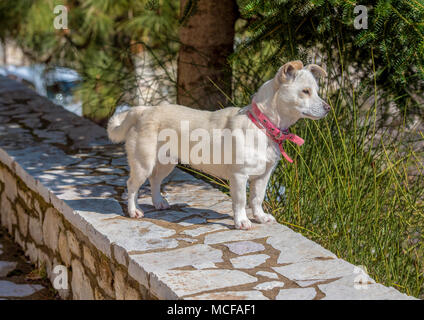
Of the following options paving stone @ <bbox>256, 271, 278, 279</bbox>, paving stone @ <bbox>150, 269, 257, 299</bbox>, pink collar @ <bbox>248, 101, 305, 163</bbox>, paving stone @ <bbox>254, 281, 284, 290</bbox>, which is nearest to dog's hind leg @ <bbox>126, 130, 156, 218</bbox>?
pink collar @ <bbox>248, 101, 305, 163</bbox>

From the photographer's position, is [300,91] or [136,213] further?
[136,213]

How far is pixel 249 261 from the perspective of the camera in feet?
11.9

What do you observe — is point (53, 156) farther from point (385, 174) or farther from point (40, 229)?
point (385, 174)

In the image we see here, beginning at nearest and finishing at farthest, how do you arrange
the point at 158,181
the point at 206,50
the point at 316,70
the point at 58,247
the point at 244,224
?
the point at 316,70 < the point at 244,224 < the point at 158,181 < the point at 58,247 < the point at 206,50

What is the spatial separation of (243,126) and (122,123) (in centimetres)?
91

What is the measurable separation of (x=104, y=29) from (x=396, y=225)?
578 centimetres

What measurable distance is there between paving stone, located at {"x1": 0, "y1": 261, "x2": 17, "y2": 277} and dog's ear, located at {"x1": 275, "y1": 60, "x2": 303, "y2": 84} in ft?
9.54

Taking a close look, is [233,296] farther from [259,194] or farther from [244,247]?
[259,194]

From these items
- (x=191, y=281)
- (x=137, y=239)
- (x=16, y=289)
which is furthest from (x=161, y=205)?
(x=16, y=289)

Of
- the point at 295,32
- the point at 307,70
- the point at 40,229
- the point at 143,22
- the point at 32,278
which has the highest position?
the point at 143,22

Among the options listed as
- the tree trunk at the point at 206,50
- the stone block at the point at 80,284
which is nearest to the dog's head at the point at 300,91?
the stone block at the point at 80,284

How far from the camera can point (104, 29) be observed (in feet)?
29.4
